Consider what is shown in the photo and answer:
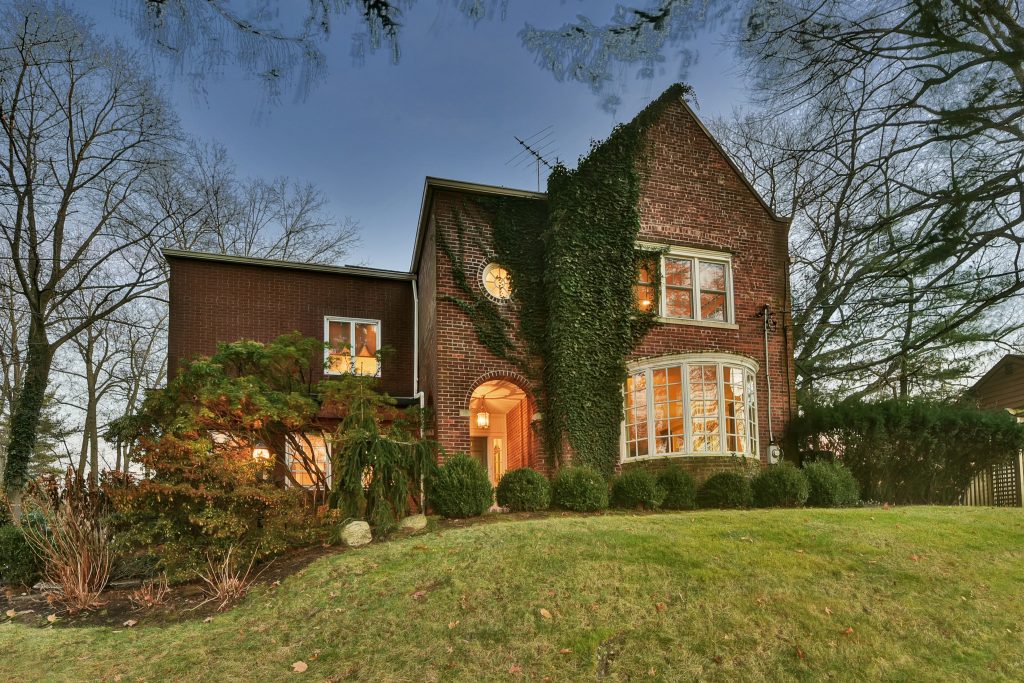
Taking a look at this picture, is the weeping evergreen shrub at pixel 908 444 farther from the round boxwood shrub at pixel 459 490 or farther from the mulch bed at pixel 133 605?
the mulch bed at pixel 133 605

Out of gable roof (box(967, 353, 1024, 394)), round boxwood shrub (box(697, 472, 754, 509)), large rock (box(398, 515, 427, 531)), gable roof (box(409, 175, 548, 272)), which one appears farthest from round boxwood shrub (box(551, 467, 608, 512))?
gable roof (box(967, 353, 1024, 394))

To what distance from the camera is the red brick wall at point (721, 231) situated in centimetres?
1538

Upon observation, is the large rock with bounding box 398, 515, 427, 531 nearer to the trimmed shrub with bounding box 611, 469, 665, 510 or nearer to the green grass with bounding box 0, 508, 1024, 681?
the green grass with bounding box 0, 508, 1024, 681

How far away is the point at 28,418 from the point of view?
1491 centimetres

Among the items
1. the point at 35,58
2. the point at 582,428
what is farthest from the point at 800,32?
the point at 35,58

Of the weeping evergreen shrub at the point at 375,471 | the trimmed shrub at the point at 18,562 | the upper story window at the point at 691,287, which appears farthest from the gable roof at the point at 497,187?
the trimmed shrub at the point at 18,562

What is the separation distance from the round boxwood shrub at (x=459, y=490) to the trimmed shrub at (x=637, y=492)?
98.4 inches

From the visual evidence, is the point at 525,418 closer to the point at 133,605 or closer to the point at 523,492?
the point at 523,492

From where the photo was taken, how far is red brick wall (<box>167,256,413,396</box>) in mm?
15570

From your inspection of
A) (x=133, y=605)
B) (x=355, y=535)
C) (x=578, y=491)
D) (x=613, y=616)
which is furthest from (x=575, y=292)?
(x=133, y=605)

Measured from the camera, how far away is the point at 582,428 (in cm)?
1378

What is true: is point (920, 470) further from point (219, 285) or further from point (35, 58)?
point (35, 58)

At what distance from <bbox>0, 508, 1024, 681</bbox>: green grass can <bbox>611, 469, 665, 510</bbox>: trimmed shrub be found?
2.86 meters

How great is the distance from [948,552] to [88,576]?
35.4 ft
